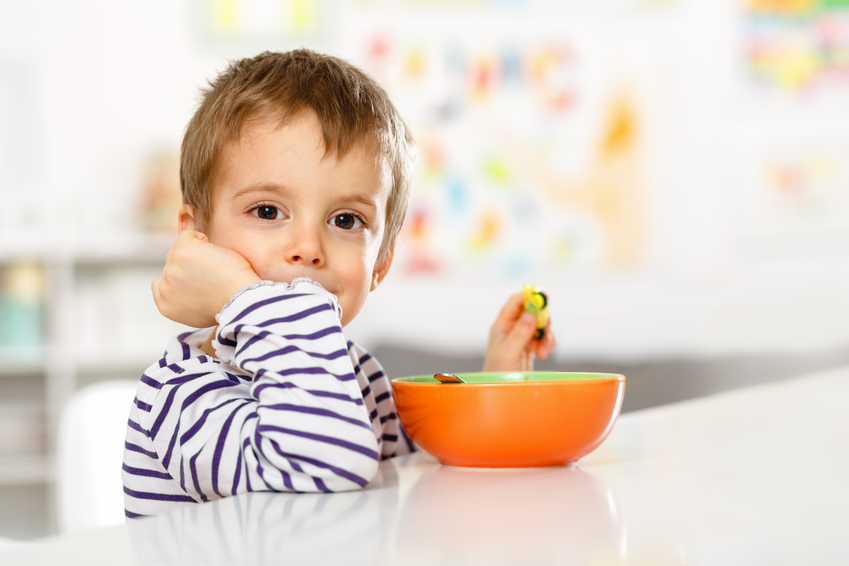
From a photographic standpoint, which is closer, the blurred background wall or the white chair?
the white chair

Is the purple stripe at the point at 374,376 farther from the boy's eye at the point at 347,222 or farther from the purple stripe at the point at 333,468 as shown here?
the purple stripe at the point at 333,468

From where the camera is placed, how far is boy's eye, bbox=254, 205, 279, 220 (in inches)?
27.8

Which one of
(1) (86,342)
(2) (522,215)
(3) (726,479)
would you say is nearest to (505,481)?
(3) (726,479)

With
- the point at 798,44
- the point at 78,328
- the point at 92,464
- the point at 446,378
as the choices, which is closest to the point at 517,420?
the point at 446,378

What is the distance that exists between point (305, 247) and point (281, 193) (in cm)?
5

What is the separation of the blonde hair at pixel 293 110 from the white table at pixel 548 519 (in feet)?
0.99

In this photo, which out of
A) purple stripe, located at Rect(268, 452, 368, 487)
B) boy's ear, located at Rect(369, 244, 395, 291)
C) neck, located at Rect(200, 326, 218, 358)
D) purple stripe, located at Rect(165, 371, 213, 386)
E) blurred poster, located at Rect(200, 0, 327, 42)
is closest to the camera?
purple stripe, located at Rect(268, 452, 368, 487)

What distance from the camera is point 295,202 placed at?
2.27ft

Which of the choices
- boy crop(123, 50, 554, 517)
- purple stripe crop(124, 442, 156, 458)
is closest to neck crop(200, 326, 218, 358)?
boy crop(123, 50, 554, 517)

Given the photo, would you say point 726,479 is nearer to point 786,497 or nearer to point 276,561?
point 786,497

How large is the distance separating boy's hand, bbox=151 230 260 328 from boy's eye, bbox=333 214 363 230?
115 millimetres

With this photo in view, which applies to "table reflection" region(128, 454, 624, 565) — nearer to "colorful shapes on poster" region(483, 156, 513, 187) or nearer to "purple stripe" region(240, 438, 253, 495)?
"purple stripe" region(240, 438, 253, 495)

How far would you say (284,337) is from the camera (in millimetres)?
576

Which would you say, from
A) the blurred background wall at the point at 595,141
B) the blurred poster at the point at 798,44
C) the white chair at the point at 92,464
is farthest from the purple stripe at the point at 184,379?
the blurred poster at the point at 798,44
